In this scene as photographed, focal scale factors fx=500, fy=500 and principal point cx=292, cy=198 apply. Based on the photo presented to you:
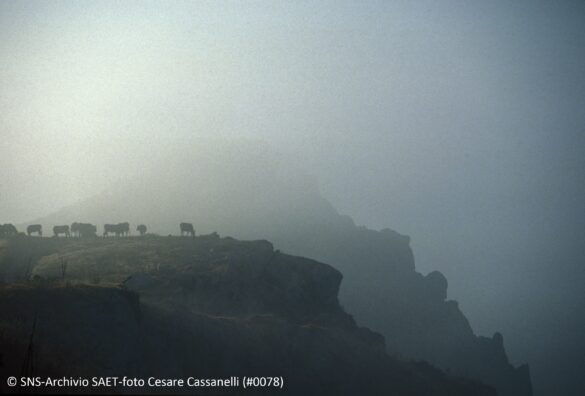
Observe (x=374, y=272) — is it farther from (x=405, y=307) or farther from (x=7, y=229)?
(x=7, y=229)

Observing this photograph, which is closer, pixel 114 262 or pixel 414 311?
pixel 114 262

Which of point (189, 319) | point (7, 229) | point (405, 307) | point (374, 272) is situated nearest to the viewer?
point (189, 319)

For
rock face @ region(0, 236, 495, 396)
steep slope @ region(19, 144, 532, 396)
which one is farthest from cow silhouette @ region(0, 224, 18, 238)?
steep slope @ region(19, 144, 532, 396)

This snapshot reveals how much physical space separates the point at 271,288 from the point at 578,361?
172 meters

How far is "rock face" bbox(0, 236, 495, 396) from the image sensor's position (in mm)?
32938

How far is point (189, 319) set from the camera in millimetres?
44656

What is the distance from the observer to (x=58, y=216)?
185m

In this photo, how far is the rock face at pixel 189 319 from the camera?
32.9 meters

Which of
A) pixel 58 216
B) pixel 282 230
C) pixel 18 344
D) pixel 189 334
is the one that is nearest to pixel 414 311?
pixel 282 230

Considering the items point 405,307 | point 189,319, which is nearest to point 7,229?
point 189,319

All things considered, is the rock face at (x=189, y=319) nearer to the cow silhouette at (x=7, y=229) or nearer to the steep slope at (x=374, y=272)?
the cow silhouette at (x=7, y=229)

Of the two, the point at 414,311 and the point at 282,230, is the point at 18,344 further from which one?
the point at 282,230

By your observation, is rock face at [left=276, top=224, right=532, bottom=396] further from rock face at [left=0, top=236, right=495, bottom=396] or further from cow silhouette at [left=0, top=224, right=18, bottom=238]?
cow silhouette at [left=0, top=224, right=18, bottom=238]

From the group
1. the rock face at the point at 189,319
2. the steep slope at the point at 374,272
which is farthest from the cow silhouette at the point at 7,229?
the steep slope at the point at 374,272
